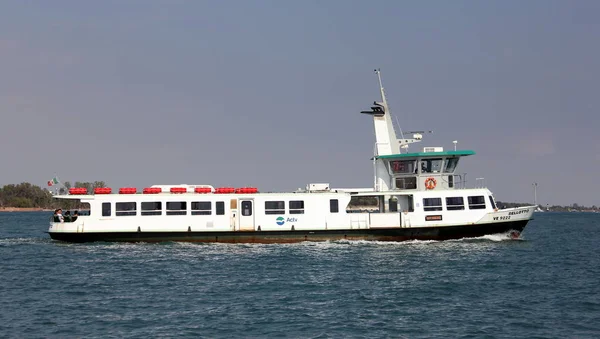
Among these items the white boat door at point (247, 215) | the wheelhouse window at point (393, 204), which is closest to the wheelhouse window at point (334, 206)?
the wheelhouse window at point (393, 204)

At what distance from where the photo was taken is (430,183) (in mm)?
47281

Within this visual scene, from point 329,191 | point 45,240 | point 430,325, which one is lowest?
point 430,325

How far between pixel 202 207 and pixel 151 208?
358cm

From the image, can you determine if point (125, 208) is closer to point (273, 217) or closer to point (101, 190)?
point (101, 190)

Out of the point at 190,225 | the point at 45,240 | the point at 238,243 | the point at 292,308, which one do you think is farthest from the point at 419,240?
the point at 45,240

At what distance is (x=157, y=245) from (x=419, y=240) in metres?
18.3

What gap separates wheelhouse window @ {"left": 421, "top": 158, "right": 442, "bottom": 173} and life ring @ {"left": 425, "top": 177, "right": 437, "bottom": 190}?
2.10 ft

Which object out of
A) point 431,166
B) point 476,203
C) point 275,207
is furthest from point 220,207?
point 476,203

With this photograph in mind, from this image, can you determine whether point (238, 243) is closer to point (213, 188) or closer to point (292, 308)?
point (213, 188)

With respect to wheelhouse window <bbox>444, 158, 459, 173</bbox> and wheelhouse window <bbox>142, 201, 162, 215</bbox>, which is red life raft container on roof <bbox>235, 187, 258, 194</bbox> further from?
wheelhouse window <bbox>444, 158, 459, 173</bbox>

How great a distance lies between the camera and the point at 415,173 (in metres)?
47.6

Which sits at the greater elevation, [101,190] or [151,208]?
[101,190]

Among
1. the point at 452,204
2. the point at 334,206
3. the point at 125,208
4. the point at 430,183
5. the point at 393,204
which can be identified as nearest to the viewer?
the point at 452,204

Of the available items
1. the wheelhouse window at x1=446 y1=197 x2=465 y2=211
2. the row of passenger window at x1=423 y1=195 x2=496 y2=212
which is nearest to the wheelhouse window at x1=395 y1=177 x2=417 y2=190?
the row of passenger window at x1=423 y1=195 x2=496 y2=212
